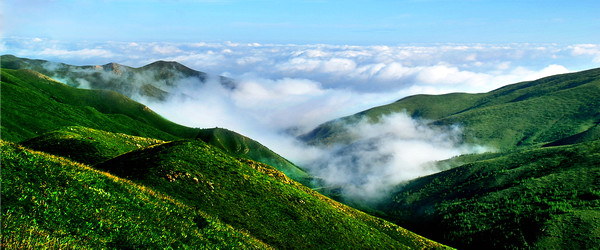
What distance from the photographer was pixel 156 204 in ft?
93.3

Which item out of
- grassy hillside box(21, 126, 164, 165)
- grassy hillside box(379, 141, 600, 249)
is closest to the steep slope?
grassy hillside box(21, 126, 164, 165)

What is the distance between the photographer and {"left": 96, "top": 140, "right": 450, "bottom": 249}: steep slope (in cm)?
4116

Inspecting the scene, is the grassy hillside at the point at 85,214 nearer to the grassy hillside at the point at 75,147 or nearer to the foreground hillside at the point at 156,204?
the foreground hillside at the point at 156,204

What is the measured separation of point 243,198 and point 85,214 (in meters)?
25.7

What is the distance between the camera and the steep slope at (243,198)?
135 ft

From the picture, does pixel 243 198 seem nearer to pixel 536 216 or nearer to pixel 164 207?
pixel 164 207

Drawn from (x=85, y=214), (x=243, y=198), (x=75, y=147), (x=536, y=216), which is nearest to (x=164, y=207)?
(x=85, y=214)

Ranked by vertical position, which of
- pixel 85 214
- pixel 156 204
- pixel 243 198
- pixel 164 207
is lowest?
pixel 243 198

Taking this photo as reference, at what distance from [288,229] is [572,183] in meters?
194

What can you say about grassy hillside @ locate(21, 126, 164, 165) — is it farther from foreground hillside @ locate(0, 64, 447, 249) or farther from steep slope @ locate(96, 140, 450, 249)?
steep slope @ locate(96, 140, 450, 249)

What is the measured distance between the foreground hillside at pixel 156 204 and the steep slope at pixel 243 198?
164 millimetres

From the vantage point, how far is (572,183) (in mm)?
176750

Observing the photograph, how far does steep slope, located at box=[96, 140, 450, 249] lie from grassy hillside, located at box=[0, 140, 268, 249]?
10.3 m

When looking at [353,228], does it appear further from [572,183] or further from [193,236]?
[572,183]
